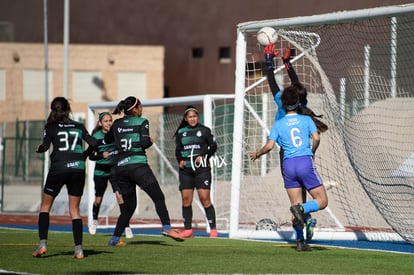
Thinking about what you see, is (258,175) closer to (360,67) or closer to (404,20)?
(360,67)

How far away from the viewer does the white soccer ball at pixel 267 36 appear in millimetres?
14961

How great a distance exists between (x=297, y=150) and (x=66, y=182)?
8.73ft

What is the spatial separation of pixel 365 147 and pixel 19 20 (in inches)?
1356

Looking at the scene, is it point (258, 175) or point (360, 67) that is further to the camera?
point (258, 175)

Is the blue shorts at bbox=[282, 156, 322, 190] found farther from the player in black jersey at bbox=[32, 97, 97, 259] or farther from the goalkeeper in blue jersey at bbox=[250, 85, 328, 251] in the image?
the player in black jersey at bbox=[32, 97, 97, 259]

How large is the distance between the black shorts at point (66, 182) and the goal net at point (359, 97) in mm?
4285

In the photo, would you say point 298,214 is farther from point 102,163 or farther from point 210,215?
point 102,163

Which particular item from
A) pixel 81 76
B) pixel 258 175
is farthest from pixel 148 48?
pixel 258 175

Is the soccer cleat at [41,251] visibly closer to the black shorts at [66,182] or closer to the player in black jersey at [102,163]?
the black shorts at [66,182]

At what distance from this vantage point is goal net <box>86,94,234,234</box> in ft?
68.1

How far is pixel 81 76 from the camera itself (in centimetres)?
4800

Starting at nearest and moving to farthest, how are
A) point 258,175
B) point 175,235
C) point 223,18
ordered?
1. point 175,235
2. point 258,175
3. point 223,18

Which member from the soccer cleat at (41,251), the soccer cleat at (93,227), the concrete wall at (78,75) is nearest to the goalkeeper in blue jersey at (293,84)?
the soccer cleat at (41,251)

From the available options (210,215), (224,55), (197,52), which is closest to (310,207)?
(210,215)
